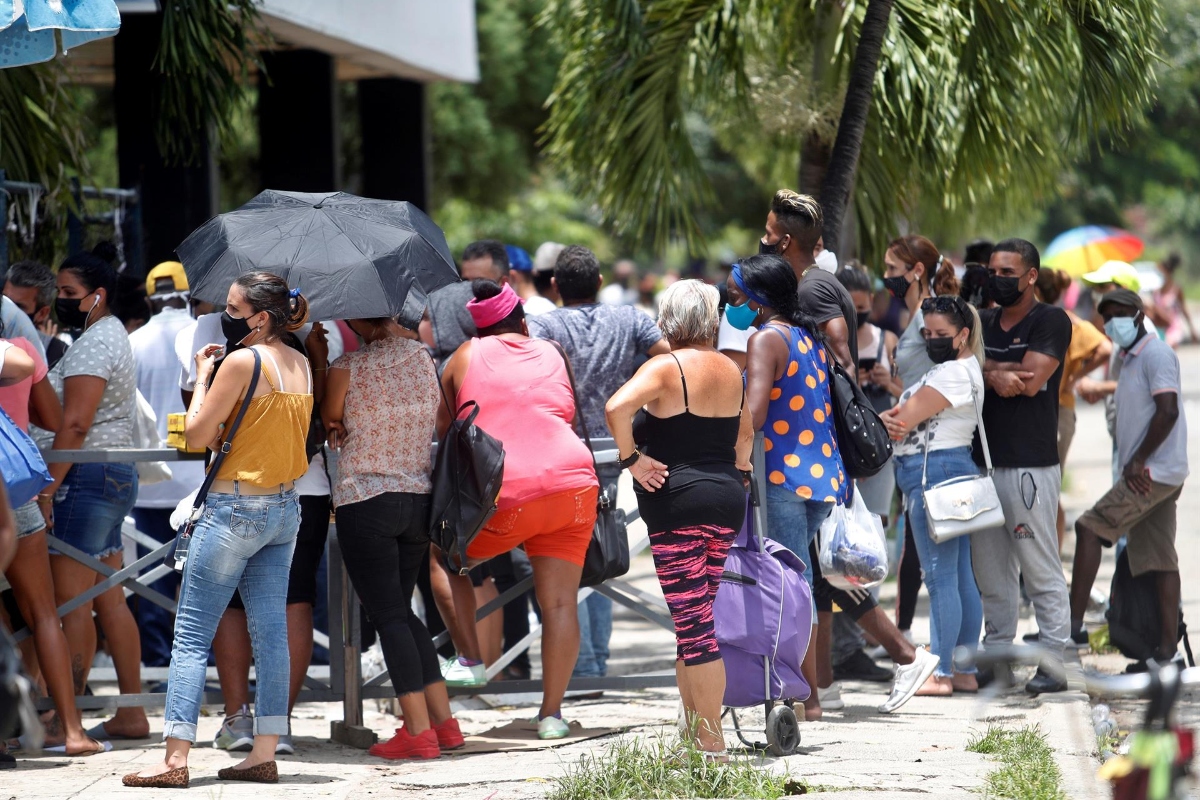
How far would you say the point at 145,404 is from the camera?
20.6ft

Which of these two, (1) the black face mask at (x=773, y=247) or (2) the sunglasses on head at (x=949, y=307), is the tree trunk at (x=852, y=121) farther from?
(1) the black face mask at (x=773, y=247)

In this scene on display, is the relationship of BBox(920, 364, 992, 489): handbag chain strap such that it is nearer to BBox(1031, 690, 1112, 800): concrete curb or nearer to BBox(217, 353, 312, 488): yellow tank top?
BBox(1031, 690, 1112, 800): concrete curb

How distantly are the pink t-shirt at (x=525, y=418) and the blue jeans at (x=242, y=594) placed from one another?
82cm

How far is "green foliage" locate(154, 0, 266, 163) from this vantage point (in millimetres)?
7238

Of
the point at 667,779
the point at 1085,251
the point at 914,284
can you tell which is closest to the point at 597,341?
the point at 914,284

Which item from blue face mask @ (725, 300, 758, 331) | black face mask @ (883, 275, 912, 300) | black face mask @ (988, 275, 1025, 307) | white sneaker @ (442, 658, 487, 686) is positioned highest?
black face mask @ (883, 275, 912, 300)

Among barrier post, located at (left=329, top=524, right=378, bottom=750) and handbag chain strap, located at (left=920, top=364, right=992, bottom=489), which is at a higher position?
handbag chain strap, located at (left=920, top=364, right=992, bottom=489)

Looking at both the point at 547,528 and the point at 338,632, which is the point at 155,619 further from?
the point at 547,528

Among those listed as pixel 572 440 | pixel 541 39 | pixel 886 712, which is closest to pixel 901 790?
pixel 886 712

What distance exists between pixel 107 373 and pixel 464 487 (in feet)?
5.11

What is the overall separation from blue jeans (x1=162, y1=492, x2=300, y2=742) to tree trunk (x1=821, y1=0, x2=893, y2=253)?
3408 mm

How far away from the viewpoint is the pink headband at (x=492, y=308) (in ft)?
18.5

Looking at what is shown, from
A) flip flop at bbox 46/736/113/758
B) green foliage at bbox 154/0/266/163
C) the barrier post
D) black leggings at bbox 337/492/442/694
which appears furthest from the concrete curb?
green foliage at bbox 154/0/266/163

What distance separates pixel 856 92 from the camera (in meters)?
7.39
